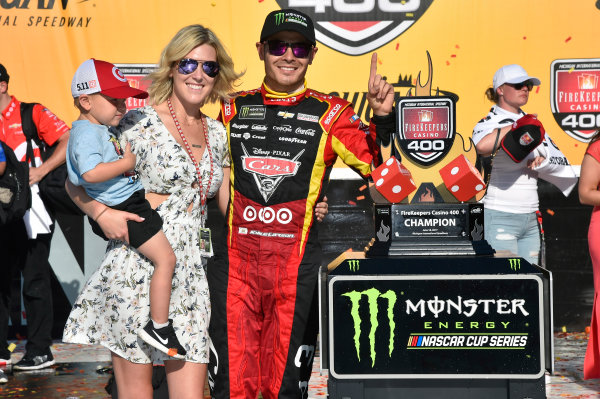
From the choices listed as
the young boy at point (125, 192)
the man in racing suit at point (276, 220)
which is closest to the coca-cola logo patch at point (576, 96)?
the man in racing suit at point (276, 220)

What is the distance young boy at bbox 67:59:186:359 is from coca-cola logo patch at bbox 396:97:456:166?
1.00 meters

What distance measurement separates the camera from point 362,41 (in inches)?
239

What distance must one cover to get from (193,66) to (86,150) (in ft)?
1.87

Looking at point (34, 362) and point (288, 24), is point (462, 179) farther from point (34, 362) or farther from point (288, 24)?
point (34, 362)

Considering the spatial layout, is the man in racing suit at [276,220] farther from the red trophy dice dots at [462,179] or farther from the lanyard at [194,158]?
the red trophy dice dots at [462,179]

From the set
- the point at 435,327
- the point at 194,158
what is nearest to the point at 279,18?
the point at 194,158

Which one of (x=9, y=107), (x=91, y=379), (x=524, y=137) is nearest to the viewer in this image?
(x=524, y=137)

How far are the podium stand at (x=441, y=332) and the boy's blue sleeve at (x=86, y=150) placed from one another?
3.12 ft

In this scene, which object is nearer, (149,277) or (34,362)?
(149,277)

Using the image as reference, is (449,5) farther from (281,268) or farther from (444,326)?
(444,326)

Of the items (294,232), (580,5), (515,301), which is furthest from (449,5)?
(515,301)

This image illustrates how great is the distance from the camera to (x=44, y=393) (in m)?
5.01

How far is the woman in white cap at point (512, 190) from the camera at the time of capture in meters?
5.42

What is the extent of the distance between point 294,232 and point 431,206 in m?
0.69
